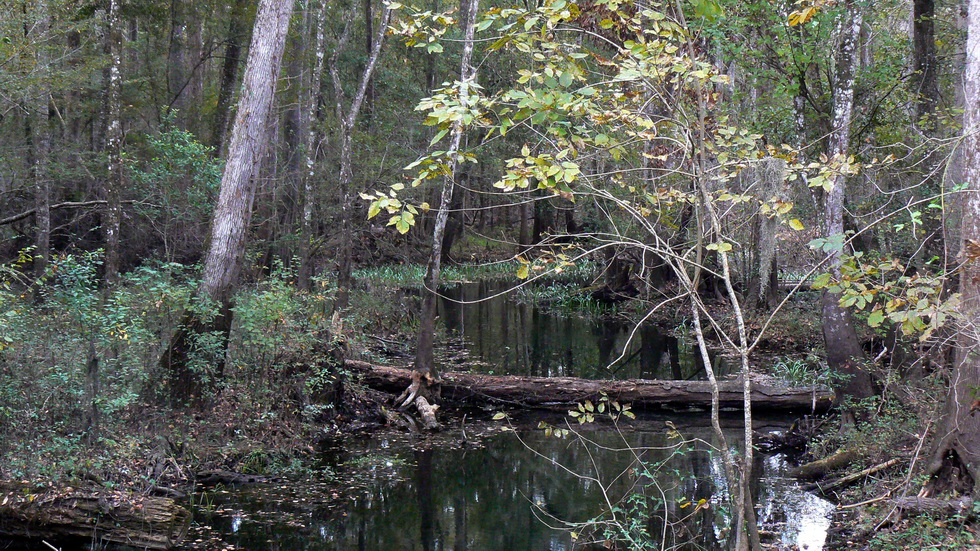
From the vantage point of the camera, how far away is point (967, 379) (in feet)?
18.0

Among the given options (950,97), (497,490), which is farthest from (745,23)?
(497,490)

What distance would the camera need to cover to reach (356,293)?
1702 centimetres

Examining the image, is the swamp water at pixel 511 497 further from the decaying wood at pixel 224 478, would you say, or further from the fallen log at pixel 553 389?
the fallen log at pixel 553 389

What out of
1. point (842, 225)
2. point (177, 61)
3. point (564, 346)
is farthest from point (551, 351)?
point (177, 61)

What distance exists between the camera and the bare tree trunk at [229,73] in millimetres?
18578

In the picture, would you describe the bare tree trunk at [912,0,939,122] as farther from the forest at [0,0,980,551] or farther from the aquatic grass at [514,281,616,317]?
the aquatic grass at [514,281,616,317]

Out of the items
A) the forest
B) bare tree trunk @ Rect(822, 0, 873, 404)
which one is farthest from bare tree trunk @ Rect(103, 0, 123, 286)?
bare tree trunk @ Rect(822, 0, 873, 404)

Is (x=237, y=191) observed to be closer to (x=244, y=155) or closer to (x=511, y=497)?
(x=244, y=155)

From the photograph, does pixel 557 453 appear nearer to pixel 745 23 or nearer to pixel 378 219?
pixel 745 23

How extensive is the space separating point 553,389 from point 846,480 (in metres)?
4.85

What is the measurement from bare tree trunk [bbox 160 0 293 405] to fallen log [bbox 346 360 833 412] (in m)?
2.75

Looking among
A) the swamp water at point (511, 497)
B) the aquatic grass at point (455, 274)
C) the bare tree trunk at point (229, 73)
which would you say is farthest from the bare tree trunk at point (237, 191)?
the aquatic grass at point (455, 274)

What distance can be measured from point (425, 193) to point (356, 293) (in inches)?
314

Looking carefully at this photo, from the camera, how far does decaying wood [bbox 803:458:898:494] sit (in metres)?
6.78
